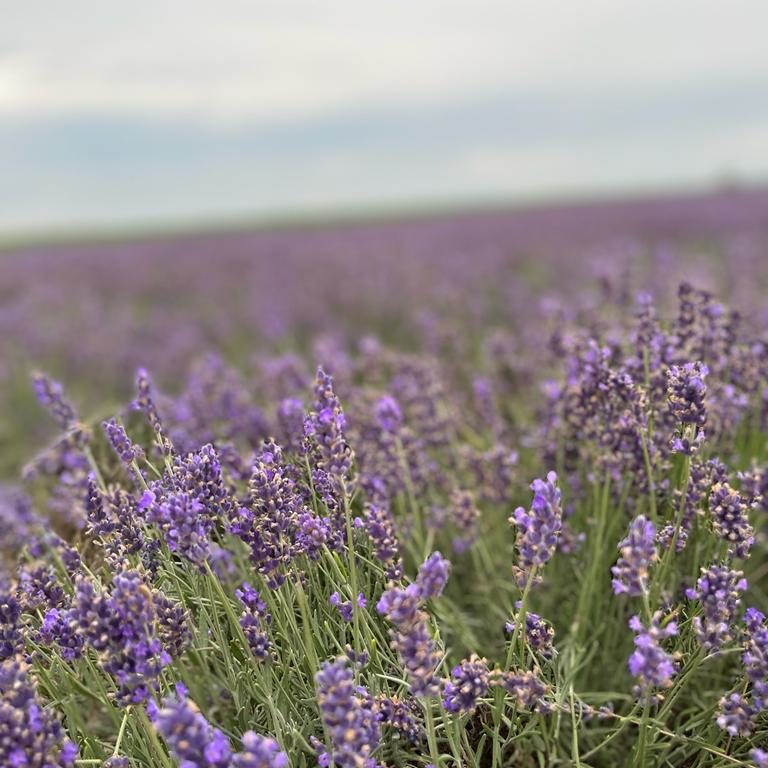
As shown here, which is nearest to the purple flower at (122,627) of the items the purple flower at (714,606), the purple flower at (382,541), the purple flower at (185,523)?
the purple flower at (185,523)

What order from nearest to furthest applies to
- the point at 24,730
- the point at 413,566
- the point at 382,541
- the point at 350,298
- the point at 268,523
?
the point at 24,730 → the point at 268,523 → the point at 382,541 → the point at 413,566 → the point at 350,298

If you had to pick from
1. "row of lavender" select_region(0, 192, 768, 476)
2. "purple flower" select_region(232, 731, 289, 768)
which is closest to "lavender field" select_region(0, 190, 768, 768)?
"purple flower" select_region(232, 731, 289, 768)

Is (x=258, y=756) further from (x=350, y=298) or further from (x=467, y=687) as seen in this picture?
(x=350, y=298)

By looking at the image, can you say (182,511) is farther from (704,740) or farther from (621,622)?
(621,622)

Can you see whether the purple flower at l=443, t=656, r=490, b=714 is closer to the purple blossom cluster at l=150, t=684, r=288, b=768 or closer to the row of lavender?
the purple blossom cluster at l=150, t=684, r=288, b=768

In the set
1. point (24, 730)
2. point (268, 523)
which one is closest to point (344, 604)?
point (268, 523)

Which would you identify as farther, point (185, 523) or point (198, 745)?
point (185, 523)

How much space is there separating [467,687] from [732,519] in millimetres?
563

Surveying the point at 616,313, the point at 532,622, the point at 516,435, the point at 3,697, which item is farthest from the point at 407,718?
the point at 616,313

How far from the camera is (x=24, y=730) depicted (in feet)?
3.72

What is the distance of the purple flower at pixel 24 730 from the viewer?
3.70 ft

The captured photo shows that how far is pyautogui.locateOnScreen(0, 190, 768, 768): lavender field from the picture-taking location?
1.23 m

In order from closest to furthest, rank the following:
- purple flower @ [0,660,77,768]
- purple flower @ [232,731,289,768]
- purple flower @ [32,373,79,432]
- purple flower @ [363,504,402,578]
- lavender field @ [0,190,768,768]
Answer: purple flower @ [232,731,289,768], purple flower @ [0,660,77,768], lavender field @ [0,190,768,768], purple flower @ [363,504,402,578], purple flower @ [32,373,79,432]

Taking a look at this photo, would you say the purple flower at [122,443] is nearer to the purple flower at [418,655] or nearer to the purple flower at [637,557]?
the purple flower at [418,655]
